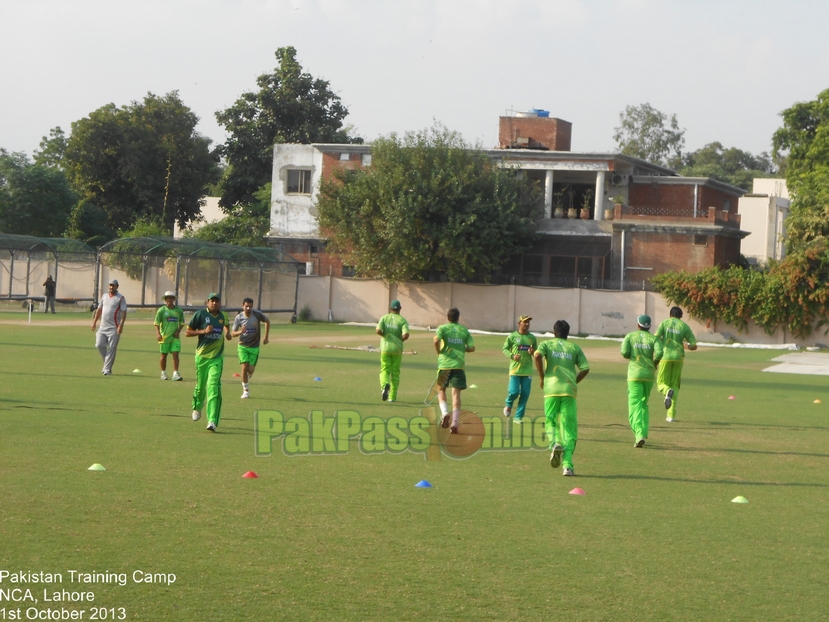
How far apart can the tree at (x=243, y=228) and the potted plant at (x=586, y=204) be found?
1922 cm

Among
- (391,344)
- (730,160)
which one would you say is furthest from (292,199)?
(730,160)

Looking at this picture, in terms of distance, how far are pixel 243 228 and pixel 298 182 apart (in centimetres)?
737

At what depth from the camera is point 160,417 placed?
45.8 ft

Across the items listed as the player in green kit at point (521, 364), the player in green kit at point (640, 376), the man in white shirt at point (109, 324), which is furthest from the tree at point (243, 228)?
the player in green kit at point (640, 376)

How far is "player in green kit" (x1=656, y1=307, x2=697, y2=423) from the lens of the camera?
608 inches

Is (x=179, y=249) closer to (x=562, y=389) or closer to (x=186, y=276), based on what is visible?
(x=186, y=276)

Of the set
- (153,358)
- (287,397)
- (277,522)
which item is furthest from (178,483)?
(153,358)

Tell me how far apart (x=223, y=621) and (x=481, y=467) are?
18.7 feet

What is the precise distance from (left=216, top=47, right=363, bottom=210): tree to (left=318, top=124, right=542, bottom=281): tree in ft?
67.8

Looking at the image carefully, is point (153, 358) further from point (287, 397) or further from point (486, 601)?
point (486, 601)

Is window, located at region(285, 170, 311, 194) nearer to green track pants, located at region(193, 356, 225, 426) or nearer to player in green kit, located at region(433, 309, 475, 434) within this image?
player in green kit, located at region(433, 309, 475, 434)

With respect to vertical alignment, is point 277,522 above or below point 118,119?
below

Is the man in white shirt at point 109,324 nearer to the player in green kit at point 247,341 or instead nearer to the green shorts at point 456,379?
the player in green kit at point 247,341

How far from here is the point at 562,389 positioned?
10.6 m
